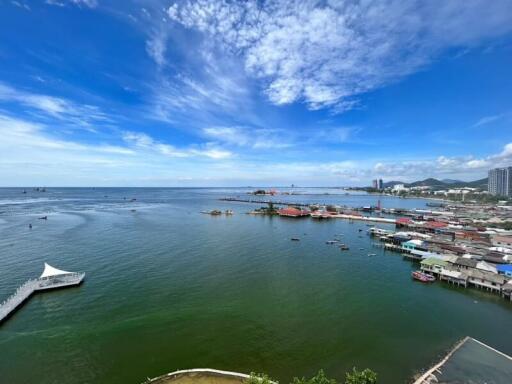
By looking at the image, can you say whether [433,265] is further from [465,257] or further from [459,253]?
[459,253]

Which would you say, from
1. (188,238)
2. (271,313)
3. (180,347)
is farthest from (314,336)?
(188,238)

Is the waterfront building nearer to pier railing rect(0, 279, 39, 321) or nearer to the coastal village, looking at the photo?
the coastal village

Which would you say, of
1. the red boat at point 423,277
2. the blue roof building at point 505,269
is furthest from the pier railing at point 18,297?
the blue roof building at point 505,269

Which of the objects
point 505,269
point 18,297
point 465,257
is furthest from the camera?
point 465,257

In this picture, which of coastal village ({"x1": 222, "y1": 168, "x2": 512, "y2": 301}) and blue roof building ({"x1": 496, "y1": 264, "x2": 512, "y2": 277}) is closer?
coastal village ({"x1": 222, "y1": 168, "x2": 512, "y2": 301})

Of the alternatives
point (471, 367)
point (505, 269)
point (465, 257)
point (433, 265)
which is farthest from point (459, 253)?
point (471, 367)

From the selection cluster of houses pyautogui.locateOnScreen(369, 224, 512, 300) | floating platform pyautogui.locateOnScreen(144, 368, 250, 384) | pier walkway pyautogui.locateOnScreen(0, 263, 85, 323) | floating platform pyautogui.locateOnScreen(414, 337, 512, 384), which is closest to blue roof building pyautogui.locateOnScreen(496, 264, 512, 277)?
cluster of houses pyautogui.locateOnScreen(369, 224, 512, 300)
